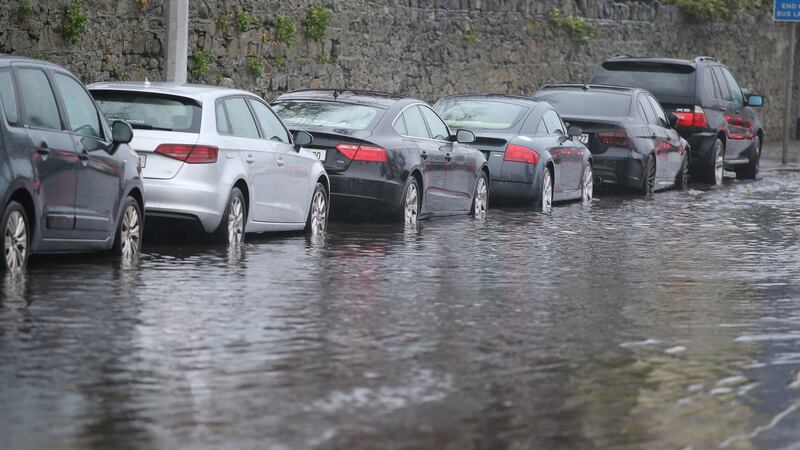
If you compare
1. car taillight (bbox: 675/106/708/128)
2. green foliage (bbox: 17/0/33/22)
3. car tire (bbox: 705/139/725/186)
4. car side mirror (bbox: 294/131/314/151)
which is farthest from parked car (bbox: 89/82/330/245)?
car tire (bbox: 705/139/725/186)

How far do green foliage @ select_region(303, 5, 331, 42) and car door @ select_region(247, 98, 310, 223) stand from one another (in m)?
11.7

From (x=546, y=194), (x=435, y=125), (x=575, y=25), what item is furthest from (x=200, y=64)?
(x=575, y=25)

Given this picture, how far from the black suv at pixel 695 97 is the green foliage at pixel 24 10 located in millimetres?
11022

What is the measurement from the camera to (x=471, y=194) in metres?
19.8

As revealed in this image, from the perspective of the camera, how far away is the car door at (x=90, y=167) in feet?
40.9

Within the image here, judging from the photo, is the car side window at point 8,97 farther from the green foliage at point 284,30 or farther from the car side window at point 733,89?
the car side window at point 733,89

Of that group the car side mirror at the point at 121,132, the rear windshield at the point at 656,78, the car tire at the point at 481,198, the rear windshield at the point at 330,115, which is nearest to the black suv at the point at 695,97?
the rear windshield at the point at 656,78

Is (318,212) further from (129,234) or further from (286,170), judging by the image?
(129,234)

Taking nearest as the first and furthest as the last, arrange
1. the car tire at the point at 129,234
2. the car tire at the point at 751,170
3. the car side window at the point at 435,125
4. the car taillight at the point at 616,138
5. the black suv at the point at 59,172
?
the black suv at the point at 59,172 < the car tire at the point at 129,234 < the car side window at the point at 435,125 < the car taillight at the point at 616,138 < the car tire at the point at 751,170

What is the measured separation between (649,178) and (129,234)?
12.9m

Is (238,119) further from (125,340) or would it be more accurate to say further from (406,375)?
(406,375)

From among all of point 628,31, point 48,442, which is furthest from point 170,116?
point 628,31

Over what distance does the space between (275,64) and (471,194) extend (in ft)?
25.2

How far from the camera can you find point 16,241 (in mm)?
11609
